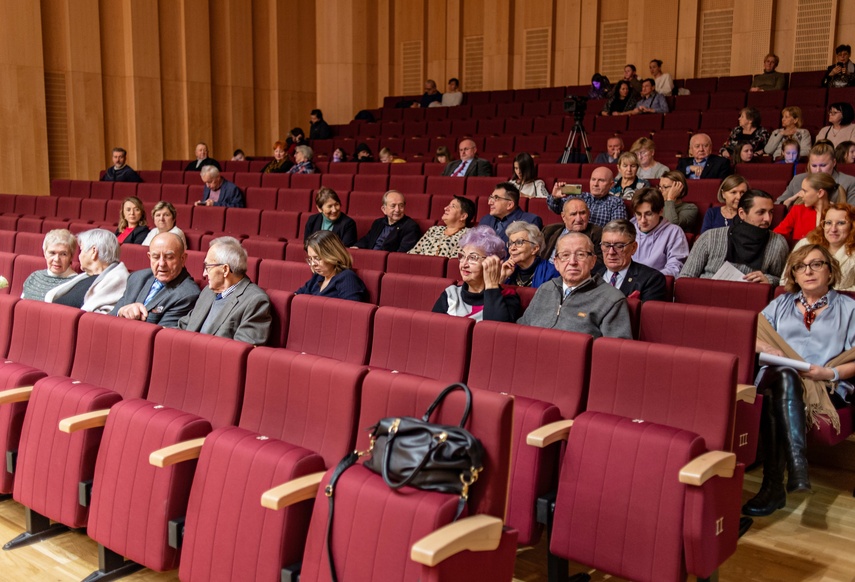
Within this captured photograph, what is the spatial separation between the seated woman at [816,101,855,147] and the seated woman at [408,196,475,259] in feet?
5.35

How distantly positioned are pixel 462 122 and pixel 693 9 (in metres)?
1.73

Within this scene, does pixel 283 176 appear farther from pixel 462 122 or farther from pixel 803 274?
pixel 803 274

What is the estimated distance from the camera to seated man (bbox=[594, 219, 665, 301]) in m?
1.84

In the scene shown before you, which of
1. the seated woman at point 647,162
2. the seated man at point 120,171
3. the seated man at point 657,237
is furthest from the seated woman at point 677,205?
A: the seated man at point 120,171

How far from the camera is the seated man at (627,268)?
6.04 feet

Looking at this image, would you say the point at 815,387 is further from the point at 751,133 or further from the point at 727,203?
the point at 751,133

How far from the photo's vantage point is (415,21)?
6.67 m

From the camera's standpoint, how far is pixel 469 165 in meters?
3.66

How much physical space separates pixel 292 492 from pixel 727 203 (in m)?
1.73

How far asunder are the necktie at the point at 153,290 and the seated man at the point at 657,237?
1263 millimetres

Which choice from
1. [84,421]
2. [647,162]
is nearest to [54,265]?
[84,421]

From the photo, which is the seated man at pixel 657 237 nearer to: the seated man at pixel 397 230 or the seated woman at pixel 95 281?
the seated man at pixel 397 230

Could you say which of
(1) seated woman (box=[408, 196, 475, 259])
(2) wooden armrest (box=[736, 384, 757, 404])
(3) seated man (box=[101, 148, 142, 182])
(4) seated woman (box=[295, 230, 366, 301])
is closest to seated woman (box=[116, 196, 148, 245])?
(1) seated woman (box=[408, 196, 475, 259])

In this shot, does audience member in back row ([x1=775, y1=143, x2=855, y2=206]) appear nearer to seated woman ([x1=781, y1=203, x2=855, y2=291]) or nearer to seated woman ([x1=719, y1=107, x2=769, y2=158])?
seated woman ([x1=781, y1=203, x2=855, y2=291])
